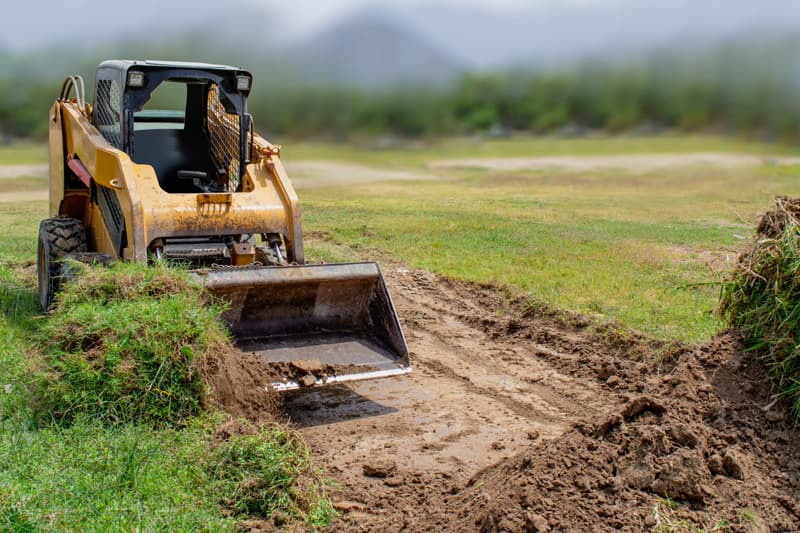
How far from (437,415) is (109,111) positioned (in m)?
4.00

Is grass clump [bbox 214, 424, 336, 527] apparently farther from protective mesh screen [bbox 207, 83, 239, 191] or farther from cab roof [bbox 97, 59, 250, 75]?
protective mesh screen [bbox 207, 83, 239, 191]

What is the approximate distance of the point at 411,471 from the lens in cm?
524

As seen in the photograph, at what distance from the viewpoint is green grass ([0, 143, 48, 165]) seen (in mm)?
9969

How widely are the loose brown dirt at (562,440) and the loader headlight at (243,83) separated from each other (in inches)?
103

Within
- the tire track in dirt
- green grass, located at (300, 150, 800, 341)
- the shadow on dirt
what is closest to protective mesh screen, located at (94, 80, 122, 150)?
the shadow on dirt

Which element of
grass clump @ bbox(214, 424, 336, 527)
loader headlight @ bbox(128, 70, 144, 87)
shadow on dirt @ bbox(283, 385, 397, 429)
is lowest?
shadow on dirt @ bbox(283, 385, 397, 429)

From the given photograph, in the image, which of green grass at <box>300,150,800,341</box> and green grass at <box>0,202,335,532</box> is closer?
green grass at <box>0,202,335,532</box>

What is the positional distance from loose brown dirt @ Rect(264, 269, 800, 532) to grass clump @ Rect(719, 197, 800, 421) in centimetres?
13

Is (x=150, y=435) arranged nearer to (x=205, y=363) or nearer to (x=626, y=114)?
(x=205, y=363)

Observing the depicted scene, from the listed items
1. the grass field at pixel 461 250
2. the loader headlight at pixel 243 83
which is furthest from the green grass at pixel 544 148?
the loader headlight at pixel 243 83

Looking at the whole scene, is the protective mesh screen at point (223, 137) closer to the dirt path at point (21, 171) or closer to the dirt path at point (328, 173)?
the dirt path at point (328, 173)

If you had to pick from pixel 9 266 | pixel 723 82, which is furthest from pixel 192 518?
pixel 9 266

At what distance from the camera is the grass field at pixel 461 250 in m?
A: 4.28

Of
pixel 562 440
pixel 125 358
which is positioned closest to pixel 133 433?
pixel 125 358
